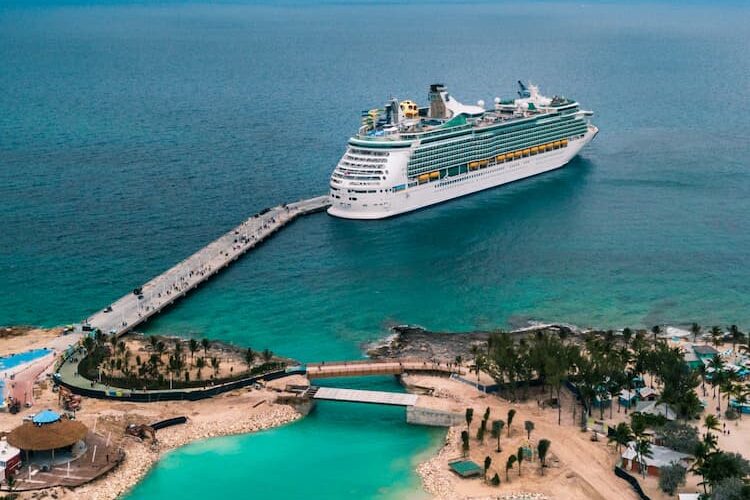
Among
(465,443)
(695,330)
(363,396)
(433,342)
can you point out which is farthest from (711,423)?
(433,342)

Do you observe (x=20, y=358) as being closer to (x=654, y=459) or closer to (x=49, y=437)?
(x=49, y=437)

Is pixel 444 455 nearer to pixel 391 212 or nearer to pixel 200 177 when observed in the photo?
pixel 391 212

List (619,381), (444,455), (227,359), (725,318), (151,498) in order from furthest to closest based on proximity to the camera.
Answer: (725,318), (227,359), (619,381), (444,455), (151,498)

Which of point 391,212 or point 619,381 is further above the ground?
point 391,212

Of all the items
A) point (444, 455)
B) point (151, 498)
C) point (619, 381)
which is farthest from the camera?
point (619, 381)

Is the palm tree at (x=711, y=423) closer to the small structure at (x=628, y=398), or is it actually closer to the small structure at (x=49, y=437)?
the small structure at (x=628, y=398)

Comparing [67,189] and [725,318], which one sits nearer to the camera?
[725,318]

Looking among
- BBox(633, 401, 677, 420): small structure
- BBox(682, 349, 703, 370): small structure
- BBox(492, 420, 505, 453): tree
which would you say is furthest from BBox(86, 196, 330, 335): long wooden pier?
BBox(682, 349, 703, 370): small structure

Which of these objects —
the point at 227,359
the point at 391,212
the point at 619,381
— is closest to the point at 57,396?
the point at 227,359
